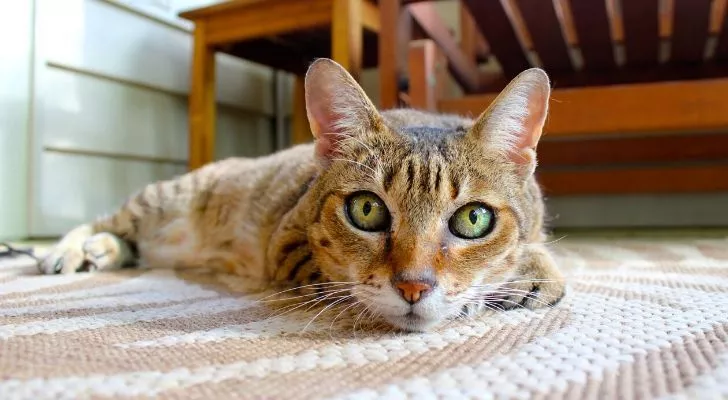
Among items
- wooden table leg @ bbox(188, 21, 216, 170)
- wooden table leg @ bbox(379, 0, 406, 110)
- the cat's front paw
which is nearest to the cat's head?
the cat's front paw

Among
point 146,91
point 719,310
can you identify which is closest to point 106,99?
point 146,91

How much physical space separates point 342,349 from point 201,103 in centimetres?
233

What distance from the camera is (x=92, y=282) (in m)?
1.34

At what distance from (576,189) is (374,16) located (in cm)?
150

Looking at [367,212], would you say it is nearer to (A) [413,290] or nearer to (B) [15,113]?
(A) [413,290]

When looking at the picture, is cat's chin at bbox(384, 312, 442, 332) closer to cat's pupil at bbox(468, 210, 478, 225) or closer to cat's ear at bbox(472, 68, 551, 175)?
cat's pupil at bbox(468, 210, 478, 225)

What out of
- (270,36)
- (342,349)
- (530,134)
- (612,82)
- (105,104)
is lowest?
(342,349)

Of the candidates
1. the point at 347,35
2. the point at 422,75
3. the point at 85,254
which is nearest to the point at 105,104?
the point at 347,35

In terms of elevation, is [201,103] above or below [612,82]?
below

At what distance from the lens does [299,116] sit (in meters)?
3.52

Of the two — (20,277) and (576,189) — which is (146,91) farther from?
(576,189)

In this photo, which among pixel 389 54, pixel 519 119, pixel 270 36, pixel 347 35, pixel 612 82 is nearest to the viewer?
pixel 519 119

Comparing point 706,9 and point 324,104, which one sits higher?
point 706,9

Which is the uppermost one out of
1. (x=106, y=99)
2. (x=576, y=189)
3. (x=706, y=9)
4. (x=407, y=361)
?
(x=706, y=9)
